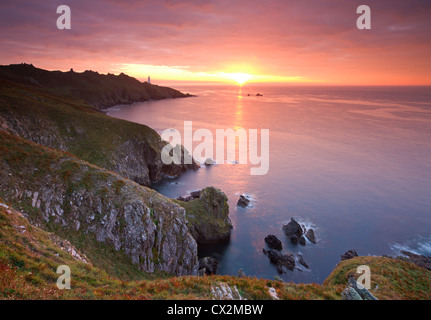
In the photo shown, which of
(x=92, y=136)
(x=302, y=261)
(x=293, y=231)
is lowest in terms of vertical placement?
(x=302, y=261)

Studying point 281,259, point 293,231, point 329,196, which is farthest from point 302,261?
point 329,196

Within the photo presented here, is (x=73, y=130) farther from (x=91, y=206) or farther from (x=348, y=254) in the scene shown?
(x=348, y=254)

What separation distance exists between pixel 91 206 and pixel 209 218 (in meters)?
24.1

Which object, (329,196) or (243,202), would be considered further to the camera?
(329,196)

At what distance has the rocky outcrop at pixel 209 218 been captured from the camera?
46.8 m

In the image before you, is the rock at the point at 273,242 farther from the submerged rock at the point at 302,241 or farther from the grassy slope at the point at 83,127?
the grassy slope at the point at 83,127

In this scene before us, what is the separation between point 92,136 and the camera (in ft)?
220

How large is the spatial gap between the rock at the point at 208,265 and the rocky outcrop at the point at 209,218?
6090mm

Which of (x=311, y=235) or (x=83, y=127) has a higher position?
(x=83, y=127)

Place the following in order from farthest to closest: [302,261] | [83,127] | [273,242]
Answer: [83,127] → [273,242] → [302,261]

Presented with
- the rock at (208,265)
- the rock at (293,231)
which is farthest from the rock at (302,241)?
the rock at (208,265)

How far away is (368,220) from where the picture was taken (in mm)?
56875

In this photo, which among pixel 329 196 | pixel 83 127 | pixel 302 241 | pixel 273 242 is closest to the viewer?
pixel 273 242

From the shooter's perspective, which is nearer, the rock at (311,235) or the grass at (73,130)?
the rock at (311,235)
